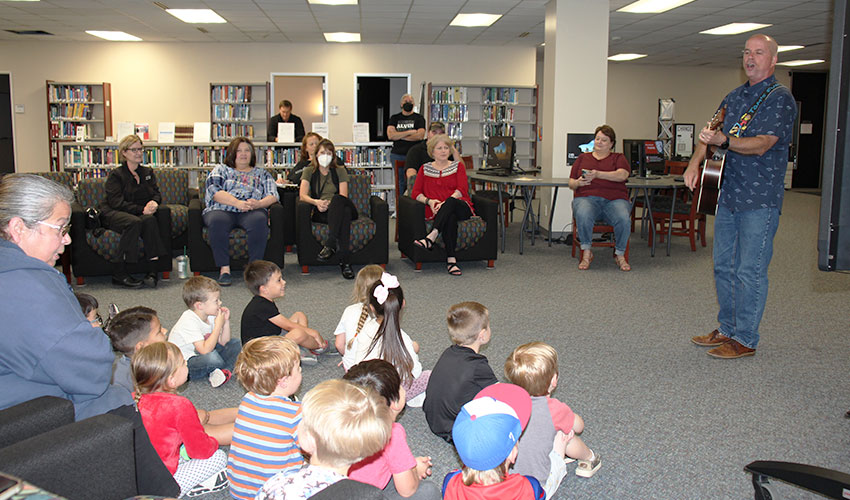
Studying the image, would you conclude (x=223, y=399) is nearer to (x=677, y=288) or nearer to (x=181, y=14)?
(x=677, y=288)

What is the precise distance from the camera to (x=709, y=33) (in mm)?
10531

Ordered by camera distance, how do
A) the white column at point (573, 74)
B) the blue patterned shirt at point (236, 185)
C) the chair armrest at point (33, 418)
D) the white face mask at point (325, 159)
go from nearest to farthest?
the chair armrest at point (33, 418) < the blue patterned shirt at point (236, 185) < the white face mask at point (325, 159) < the white column at point (573, 74)

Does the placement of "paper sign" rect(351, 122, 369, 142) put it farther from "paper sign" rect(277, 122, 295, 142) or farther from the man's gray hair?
the man's gray hair

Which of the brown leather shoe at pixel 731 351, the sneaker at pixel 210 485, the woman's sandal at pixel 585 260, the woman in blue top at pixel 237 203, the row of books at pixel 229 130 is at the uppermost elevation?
the row of books at pixel 229 130

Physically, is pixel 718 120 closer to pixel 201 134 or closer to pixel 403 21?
pixel 403 21

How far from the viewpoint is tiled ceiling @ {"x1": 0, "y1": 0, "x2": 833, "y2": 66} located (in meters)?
8.25

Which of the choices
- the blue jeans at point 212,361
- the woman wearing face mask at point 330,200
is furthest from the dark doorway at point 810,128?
the blue jeans at point 212,361

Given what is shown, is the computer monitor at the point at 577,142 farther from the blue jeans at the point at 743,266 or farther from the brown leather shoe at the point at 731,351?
the brown leather shoe at the point at 731,351

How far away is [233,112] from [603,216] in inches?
294

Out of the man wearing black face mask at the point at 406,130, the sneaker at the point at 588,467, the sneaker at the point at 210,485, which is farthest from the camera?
the man wearing black face mask at the point at 406,130

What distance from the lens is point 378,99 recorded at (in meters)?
12.8

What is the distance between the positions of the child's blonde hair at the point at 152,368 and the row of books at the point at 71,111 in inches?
420

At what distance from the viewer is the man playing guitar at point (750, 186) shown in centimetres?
321

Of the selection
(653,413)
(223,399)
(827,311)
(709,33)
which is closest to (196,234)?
(223,399)
